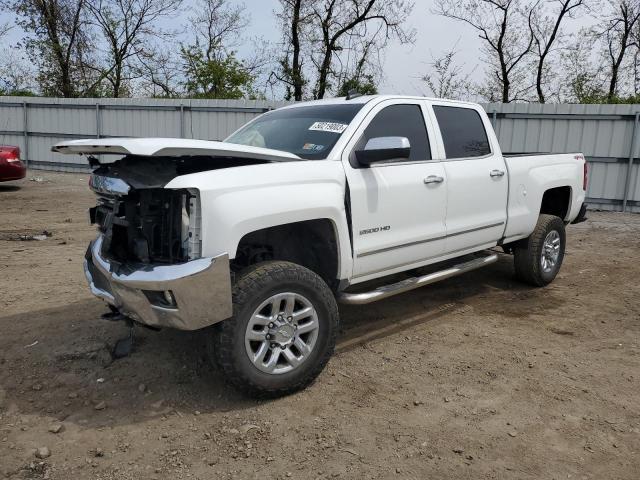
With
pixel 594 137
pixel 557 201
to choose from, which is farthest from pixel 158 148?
pixel 594 137

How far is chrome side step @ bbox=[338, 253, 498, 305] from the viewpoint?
12.6 ft

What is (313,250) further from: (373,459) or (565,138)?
(565,138)

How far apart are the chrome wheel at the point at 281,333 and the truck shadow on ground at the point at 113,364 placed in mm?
307

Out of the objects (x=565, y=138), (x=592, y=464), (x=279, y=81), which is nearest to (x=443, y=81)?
(x=279, y=81)

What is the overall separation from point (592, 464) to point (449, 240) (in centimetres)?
220

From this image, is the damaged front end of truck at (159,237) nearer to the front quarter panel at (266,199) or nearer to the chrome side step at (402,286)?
the front quarter panel at (266,199)

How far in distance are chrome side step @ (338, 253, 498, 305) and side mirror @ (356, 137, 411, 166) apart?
0.94 meters

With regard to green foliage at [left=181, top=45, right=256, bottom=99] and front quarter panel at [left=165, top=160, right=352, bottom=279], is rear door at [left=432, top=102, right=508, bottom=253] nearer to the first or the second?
front quarter panel at [left=165, top=160, right=352, bottom=279]

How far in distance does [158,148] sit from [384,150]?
150 cm

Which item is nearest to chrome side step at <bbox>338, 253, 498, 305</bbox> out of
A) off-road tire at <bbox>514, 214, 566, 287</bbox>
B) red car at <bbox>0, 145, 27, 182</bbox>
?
off-road tire at <bbox>514, 214, 566, 287</bbox>

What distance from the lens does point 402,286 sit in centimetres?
420

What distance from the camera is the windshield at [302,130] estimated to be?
3947mm

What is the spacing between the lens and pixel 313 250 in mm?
3863

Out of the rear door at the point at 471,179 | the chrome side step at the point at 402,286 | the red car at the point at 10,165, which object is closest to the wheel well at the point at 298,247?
the chrome side step at the point at 402,286
